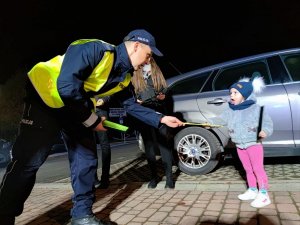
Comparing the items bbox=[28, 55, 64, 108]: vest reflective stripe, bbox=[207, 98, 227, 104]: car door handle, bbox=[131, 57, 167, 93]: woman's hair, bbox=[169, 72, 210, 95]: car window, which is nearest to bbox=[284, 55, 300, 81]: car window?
bbox=[207, 98, 227, 104]: car door handle

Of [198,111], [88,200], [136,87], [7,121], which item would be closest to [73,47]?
[88,200]

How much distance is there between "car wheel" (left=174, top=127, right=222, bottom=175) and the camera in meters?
4.86

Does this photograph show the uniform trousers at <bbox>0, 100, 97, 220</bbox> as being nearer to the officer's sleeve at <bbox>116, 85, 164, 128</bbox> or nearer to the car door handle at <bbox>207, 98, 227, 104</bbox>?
the officer's sleeve at <bbox>116, 85, 164, 128</bbox>

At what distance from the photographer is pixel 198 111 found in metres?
5.08

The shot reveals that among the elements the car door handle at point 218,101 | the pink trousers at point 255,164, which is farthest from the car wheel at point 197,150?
the pink trousers at point 255,164

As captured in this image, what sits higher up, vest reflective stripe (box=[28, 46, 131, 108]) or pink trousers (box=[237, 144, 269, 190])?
vest reflective stripe (box=[28, 46, 131, 108])

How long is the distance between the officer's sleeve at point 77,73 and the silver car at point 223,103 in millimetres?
2750

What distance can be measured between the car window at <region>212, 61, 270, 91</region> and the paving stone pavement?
1.36 metres

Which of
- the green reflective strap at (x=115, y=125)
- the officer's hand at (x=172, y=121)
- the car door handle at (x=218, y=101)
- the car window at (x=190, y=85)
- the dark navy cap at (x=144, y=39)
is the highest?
the dark navy cap at (x=144, y=39)

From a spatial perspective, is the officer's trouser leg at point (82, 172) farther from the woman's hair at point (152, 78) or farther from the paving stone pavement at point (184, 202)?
the woman's hair at point (152, 78)

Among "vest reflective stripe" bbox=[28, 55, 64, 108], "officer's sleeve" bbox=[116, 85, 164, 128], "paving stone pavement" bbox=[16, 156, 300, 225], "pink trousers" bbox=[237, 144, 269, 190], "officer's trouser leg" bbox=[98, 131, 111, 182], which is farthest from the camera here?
"officer's trouser leg" bbox=[98, 131, 111, 182]

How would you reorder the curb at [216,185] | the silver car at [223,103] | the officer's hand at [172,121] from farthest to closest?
the silver car at [223,103], the curb at [216,185], the officer's hand at [172,121]

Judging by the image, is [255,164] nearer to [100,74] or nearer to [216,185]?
[216,185]

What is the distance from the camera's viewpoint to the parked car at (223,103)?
4518 mm
